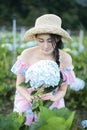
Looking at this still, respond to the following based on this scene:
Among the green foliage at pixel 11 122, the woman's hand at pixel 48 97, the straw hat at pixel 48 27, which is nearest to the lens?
the green foliage at pixel 11 122

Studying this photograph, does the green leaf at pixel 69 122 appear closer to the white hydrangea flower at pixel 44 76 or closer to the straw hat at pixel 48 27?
the white hydrangea flower at pixel 44 76

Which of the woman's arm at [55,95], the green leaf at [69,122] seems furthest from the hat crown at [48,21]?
the green leaf at [69,122]

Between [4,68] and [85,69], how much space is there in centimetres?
133

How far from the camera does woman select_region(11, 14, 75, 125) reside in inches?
136

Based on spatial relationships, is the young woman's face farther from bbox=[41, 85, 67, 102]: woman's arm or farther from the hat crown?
bbox=[41, 85, 67, 102]: woman's arm

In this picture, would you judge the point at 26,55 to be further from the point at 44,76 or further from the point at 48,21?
the point at 44,76

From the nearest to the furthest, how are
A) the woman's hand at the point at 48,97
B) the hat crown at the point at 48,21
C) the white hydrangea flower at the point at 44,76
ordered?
1. the white hydrangea flower at the point at 44,76
2. the woman's hand at the point at 48,97
3. the hat crown at the point at 48,21

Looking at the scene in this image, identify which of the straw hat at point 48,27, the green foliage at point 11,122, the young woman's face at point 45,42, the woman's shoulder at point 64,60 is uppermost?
the straw hat at point 48,27

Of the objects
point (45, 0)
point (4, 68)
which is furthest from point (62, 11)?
point (4, 68)

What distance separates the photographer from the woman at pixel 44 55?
3.45 meters

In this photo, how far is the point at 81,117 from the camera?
251 inches

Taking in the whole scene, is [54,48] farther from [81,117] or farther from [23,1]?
[23,1]

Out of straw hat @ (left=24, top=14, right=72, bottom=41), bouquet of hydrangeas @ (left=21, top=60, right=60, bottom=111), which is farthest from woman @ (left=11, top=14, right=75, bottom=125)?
bouquet of hydrangeas @ (left=21, top=60, right=60, bottom=111)

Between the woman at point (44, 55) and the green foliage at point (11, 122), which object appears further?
the woman at point (44, 55)
